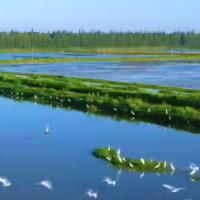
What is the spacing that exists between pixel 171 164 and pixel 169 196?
2045 mm

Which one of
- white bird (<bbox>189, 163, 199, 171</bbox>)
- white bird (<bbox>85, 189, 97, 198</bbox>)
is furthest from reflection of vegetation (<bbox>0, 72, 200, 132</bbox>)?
white bird (<bbox>85, 189, 97, 198</bbox>)

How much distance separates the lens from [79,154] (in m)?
14.4

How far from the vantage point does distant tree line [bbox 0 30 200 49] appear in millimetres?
123875

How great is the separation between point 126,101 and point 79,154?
920 cm

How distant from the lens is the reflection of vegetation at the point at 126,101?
19.8m

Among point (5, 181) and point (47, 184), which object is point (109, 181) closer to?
point (47, 184)

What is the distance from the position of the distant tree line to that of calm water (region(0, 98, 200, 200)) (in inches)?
4102

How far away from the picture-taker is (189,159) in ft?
45.0

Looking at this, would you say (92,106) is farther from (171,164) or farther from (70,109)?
(171,164)

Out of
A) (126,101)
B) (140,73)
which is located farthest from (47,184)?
(140,73)

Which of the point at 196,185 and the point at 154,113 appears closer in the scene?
the point at 196,185

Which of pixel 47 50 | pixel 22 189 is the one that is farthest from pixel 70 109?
pixel 47 50

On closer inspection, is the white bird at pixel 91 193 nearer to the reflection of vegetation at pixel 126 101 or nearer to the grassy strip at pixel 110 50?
the reflection of vegetation at pixel 126 101

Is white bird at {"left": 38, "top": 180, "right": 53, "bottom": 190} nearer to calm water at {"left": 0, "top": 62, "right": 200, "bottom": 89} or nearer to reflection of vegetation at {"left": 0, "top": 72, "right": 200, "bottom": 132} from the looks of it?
reflection of vegetation at {"left": 0, "top": 72, "right": 200, "bottom": 132}
